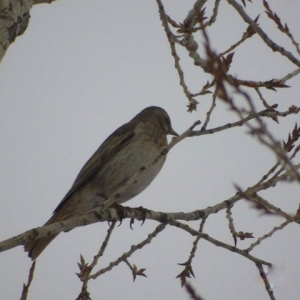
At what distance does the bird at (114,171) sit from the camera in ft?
21.7

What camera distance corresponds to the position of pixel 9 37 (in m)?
3.21

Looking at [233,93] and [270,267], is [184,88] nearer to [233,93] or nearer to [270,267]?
[270,267]

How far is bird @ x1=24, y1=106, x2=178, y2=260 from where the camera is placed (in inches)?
261

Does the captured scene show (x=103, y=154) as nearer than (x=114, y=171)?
No

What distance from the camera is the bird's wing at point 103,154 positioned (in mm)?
6837

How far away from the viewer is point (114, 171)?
6.72m

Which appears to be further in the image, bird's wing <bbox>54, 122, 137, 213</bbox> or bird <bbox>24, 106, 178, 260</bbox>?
bird's wing <bbox>54, 122, 137, 213</bbox>

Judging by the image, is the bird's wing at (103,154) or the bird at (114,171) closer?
the bird at (114,171)

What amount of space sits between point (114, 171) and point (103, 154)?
46 cm

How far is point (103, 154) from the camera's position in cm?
711

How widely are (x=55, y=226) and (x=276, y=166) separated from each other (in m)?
1.45

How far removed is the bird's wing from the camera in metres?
6.84

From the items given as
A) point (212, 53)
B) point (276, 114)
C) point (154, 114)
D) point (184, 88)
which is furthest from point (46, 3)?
point (154, 114)

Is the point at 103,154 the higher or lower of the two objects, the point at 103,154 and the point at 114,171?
the higher
